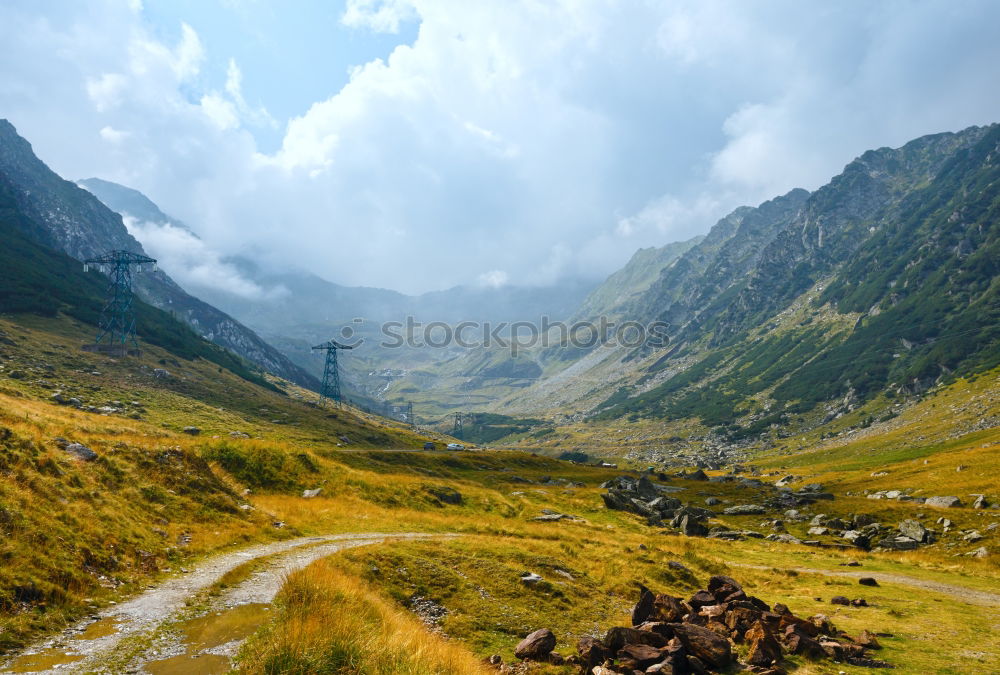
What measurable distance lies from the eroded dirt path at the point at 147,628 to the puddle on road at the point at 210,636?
101 mm

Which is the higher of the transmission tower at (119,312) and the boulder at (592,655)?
the transmission tower at (119,312)

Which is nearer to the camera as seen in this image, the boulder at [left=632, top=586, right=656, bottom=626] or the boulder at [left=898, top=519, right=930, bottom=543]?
the boulder at [left=632, top=586, right=656, bottom=626]

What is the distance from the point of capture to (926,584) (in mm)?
30203

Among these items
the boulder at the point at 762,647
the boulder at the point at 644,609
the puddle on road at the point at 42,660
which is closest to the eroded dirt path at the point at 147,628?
the puddle on road at the point at 42,660

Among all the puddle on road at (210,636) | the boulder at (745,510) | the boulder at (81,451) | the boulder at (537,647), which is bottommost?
the boulder at (745,510)

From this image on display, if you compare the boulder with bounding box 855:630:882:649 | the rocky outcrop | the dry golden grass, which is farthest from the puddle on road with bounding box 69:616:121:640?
the boulder with bounding box 855:630:882:649

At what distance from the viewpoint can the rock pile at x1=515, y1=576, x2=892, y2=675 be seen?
13938 mm

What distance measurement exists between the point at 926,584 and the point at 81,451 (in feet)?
155

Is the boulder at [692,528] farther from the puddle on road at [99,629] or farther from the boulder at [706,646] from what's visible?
the puddle on road at [99,629]

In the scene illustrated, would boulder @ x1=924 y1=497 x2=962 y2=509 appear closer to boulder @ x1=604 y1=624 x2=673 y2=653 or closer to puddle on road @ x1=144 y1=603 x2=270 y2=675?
boulder @ x1=604 y1=624 x2=673 y2=653

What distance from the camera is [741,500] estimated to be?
78812 millimetres

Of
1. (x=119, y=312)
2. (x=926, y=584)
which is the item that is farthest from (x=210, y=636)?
(x=119, y=312)

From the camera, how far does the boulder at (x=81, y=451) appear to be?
22.6 metres

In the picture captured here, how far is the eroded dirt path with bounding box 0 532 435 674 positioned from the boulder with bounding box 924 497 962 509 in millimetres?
69185
